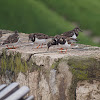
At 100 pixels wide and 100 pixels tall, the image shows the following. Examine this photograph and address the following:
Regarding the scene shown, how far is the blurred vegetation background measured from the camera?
13352mm

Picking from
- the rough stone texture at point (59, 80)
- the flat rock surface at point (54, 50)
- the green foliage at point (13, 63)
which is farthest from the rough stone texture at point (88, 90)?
the green foliage at point (13, 63)

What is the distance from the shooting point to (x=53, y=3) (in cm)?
1555

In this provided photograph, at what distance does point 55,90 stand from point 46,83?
Result: 0.72 feet

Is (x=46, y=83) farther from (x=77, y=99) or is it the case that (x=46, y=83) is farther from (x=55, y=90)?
(x=77, y=99)

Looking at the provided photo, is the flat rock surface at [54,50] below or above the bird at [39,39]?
below

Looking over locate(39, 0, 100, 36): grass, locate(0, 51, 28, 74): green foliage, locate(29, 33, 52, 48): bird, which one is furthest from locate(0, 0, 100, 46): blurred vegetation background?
locate(0, 51, 28, 74): green foliage

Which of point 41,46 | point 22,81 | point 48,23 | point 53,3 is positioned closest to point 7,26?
point 48,23

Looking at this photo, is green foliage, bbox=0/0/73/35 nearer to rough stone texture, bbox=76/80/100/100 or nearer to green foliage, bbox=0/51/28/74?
green foliage, bbox=0/51/28/74

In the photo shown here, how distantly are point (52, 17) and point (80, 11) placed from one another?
1944 mm

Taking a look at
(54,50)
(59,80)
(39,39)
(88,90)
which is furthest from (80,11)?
(88,90)

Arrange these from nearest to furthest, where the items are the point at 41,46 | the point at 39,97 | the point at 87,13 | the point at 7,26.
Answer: the point at 39,97 → the point at 41,46 → the point at 7,26 → the point at 87,13

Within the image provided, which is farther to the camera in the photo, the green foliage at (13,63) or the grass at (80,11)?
the grass at (80,11)

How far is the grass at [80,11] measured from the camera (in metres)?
14.6

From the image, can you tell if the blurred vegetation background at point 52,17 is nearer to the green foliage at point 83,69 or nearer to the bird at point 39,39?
the bird at point 39,39
